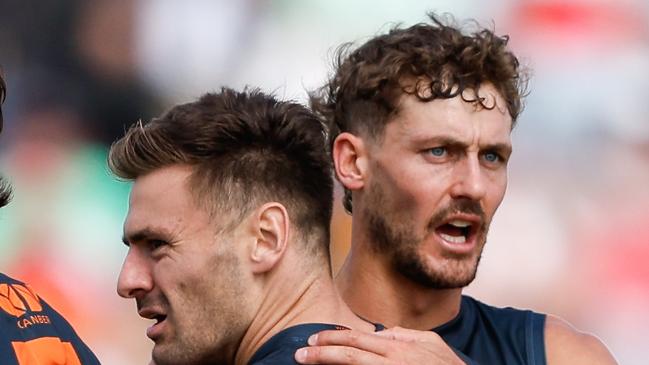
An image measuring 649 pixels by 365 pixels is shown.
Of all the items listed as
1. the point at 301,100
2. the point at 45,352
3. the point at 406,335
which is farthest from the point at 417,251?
the point at 301,100

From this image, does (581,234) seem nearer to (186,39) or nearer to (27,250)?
(186,39)

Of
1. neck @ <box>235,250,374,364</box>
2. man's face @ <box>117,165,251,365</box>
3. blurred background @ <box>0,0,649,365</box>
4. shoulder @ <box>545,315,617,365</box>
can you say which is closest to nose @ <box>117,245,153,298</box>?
man's face @ <box>117,165,251,365</box>

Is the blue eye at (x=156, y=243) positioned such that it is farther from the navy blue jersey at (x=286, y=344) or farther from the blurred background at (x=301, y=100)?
the blurred background at (x=301, y=100)

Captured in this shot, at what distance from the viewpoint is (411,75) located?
350 cm

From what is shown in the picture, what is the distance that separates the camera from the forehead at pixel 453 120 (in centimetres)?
335

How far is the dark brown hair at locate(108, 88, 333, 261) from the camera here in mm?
2412

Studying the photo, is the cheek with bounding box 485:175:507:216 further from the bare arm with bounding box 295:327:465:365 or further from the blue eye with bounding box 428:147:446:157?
the bare arm with bounding box 295:327:465:365

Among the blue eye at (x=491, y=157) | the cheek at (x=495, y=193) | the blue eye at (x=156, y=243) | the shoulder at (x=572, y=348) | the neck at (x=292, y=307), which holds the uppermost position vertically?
the blue eye at (x=491, y=157)

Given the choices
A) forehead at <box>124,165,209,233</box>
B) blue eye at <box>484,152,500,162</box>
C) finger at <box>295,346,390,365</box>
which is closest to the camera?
finger at <box>295,346,390,365</box>

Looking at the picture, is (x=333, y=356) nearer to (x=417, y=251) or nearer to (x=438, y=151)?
(x=417, y=251)

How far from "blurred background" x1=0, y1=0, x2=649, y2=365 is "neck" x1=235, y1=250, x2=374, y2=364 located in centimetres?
369

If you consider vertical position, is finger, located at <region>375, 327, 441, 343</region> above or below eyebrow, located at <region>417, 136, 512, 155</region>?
below

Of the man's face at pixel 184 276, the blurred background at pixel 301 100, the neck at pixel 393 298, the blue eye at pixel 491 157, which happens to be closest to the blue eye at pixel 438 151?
the blue eye at pixel 491 157

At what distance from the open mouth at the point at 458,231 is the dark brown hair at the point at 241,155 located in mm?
888
